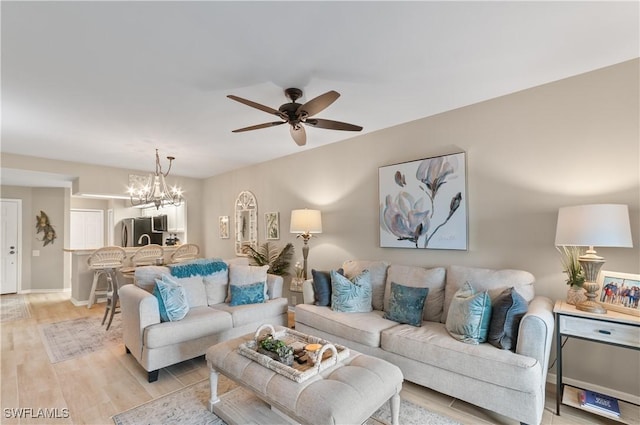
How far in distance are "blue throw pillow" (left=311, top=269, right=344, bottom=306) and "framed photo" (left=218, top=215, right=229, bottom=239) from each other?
3.43 m

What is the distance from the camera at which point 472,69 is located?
2439 mm

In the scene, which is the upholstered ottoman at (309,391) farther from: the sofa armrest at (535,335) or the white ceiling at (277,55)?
the white ceiling at (277,55)

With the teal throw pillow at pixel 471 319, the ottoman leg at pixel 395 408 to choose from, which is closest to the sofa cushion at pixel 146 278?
the ottoman leg at pixel 395 408

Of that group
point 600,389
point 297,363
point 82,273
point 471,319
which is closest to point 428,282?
point 471,319

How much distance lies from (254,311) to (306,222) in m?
1.33

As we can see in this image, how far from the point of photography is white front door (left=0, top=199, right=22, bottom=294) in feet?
21.4

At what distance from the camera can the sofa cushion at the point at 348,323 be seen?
8.82 ft

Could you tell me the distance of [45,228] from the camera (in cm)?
692

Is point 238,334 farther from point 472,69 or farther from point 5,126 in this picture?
point 5,126

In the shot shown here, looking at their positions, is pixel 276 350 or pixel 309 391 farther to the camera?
pixel 276 350

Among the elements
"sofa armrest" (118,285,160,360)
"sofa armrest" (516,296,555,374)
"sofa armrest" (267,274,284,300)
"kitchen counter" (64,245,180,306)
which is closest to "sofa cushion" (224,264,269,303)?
"sofa armrest" (267,274,284,300)

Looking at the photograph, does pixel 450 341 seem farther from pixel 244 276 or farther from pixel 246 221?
pixel 246 221

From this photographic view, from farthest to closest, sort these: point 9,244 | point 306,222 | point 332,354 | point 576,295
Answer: point 9,244 → point 306,222 → point 576,295 → point 332,354

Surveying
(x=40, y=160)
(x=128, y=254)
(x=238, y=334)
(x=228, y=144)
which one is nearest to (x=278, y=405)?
(x=238, y=334)
